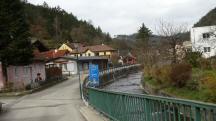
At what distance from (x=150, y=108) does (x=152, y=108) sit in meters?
0.16

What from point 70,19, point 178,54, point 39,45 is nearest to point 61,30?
point 70,19

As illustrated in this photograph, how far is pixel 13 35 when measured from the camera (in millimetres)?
49531

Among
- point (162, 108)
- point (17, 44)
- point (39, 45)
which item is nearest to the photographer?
point (162, 108)

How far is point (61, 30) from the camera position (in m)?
161

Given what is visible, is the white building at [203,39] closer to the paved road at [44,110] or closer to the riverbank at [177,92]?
the riverbank at [177,92]

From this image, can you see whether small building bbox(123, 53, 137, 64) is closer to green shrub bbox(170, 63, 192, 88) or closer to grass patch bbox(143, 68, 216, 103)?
grass patch bbox(143, 68, 216, 103)

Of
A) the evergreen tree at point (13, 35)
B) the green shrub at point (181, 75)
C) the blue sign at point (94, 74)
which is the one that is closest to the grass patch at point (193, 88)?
the green shrub at point (181, 75)

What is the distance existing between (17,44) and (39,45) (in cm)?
1451

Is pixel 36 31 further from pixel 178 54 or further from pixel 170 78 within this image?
pixel 170 78

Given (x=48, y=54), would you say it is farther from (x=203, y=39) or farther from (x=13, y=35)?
(x=13, y=35)

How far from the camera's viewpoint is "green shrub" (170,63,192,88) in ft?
121

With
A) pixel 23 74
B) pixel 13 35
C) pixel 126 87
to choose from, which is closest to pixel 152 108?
pixel 13 35

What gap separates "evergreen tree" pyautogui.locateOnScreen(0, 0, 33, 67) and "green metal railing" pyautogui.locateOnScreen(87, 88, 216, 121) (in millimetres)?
31763

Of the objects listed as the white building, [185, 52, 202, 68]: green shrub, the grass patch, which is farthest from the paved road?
the white building
